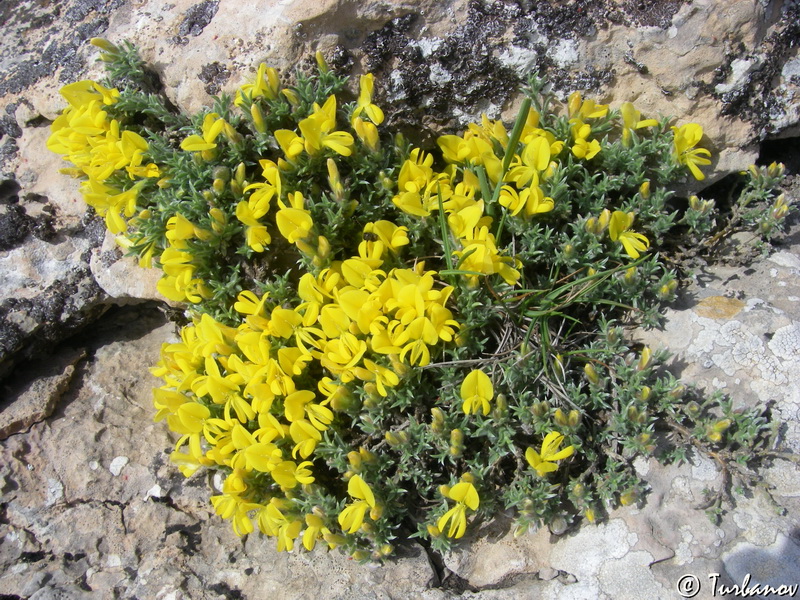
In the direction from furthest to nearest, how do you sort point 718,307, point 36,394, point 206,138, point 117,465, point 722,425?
point 36,394, point 117,465, point 718,307, point 206,138, point 722,425

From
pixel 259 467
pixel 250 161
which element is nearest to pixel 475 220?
pixel 250 161

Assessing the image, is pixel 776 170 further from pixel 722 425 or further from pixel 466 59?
pixel 466 59

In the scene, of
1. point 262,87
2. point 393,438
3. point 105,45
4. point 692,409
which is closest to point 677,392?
point 692,409

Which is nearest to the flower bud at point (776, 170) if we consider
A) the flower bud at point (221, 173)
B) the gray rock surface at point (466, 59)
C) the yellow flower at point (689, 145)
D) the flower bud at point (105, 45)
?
the gray rock surface at point (466, 59)

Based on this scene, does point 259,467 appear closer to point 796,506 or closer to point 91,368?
point 91,368

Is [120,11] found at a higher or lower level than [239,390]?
higher

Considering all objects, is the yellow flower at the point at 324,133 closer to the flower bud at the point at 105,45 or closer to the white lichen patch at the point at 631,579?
the flower bud at the point at 105,45

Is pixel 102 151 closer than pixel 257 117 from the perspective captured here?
No
